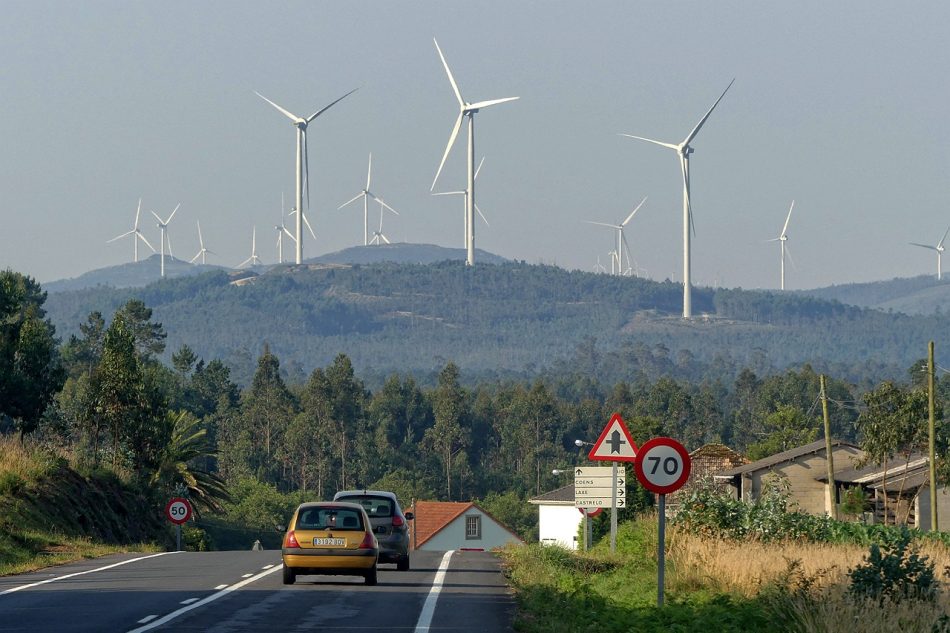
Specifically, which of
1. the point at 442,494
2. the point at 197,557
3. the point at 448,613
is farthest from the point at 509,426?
the point at 448,613

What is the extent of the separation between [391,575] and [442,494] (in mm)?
146738

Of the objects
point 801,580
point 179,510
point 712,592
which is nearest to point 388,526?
point 712,592

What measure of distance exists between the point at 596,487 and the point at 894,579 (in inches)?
423

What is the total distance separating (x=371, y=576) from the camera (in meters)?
25.3

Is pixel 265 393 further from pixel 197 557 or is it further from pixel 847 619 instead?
pixel 847 619

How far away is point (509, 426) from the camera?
19662 cm

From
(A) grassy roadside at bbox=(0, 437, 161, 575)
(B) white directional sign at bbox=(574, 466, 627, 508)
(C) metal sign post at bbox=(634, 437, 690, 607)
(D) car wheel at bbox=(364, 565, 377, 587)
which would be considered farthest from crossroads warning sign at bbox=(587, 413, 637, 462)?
(A) grassy roadside at bbox=(0, 437, 161, 575)

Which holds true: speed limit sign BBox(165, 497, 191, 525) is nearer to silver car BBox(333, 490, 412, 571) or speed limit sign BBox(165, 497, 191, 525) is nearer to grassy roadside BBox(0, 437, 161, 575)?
grassy roadside BBox(0, 437, 161, 575)

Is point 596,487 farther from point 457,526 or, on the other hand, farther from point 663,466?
point 457,526

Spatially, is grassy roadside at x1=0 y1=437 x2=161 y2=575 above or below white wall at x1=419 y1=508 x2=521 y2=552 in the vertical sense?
above

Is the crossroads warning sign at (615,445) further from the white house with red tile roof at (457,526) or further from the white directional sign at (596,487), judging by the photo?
the white house with red tile roof at (457,526)

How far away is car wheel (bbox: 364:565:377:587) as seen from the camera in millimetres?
25156

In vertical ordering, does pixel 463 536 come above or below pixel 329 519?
below

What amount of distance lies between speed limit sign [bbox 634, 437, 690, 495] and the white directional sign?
11.1 meters
